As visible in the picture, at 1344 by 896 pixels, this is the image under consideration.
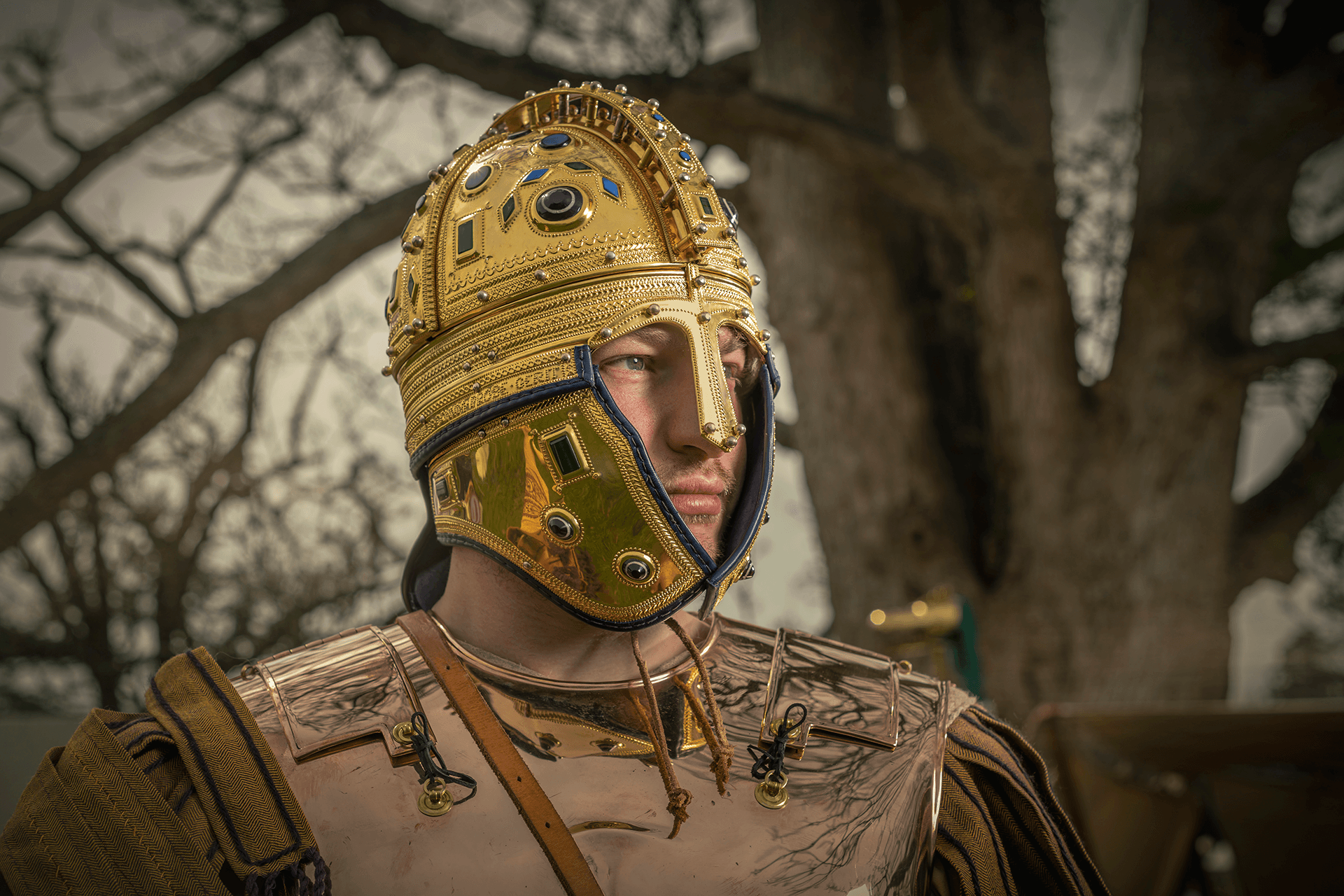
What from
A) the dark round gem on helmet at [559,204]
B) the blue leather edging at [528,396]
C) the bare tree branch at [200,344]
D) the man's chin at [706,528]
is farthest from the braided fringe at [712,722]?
the bare tree branch at [200,344]

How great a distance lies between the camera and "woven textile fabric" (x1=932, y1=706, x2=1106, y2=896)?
4.22 feet

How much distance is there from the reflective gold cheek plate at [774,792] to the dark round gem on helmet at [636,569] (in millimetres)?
303

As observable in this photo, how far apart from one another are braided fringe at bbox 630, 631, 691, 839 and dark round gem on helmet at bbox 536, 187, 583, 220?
1.92 feet

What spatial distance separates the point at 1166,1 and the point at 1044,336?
4.25 ft

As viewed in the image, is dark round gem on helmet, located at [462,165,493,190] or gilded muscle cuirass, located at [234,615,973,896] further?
dark round gem on helmet, located at [462,165,493,190]

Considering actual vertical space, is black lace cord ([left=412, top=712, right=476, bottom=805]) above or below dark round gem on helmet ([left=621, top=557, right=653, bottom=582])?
below

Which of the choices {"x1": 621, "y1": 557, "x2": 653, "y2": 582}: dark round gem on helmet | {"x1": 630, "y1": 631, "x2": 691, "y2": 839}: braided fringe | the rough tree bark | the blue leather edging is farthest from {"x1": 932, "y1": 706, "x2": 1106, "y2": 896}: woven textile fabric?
the rough tree bark

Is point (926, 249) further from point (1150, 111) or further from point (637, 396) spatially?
point (637, 396)

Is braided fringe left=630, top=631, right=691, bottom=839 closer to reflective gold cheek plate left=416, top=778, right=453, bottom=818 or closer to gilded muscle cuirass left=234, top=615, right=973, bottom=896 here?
gilded muscle cuirass left=234, top=615, right=973, bottom=896

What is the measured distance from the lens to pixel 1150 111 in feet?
11.0

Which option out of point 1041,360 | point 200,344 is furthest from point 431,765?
point 1041,360

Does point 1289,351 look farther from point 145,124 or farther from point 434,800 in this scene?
point 145,124

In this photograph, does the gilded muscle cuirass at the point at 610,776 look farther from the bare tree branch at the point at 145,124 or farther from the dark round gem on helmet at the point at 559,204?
the bare tree branch at the point at 145,124

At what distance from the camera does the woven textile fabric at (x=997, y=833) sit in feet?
4.22
